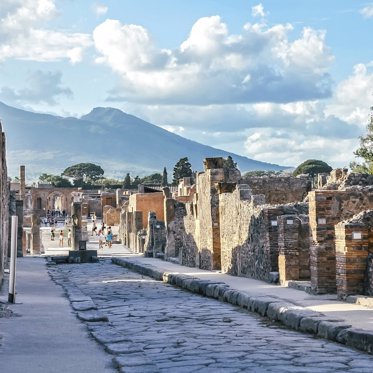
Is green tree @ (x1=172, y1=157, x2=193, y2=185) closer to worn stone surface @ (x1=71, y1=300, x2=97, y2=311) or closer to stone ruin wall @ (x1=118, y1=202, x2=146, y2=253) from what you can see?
stone ruin wall @ (x1=118, y1=202, x2=146, y2=253)

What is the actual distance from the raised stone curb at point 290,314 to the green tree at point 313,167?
9862cm

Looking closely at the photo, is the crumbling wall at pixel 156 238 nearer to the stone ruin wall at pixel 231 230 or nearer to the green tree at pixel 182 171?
the stone ruin wall at pixel 231 230

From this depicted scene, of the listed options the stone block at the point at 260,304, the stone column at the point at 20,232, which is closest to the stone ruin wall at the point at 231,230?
the stone block at the point at 260,304

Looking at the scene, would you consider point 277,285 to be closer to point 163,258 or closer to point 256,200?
point 256,200

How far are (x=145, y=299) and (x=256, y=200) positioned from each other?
4.93m

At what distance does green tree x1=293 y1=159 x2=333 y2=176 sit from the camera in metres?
118

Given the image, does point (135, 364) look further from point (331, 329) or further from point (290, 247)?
point (290, 247)

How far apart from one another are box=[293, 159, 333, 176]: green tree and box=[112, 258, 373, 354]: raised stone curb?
98622 millimetres

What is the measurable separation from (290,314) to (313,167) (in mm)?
108218

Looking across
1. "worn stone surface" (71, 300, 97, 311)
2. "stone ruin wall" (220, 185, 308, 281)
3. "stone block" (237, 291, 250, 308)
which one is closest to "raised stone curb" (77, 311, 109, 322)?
"worn stone surface" (71, 300, 97, 311)

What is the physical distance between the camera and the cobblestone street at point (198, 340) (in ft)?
28.0

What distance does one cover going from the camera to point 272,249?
767 inches

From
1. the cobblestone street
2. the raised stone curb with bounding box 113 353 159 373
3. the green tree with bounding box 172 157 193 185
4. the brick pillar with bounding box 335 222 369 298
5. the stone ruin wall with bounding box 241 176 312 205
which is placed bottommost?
the cobblestone street

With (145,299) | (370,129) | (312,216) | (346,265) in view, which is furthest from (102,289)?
(370,129)
